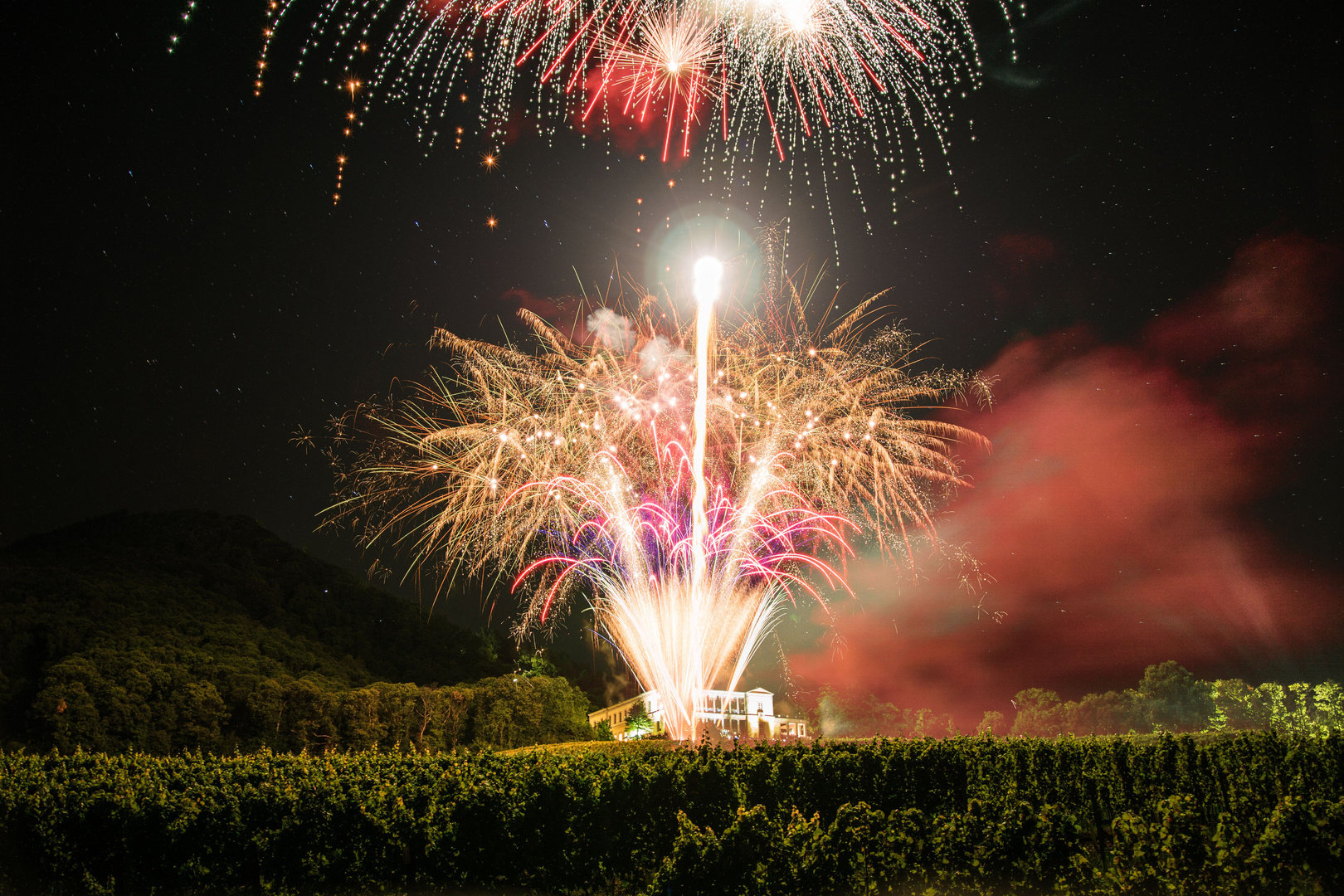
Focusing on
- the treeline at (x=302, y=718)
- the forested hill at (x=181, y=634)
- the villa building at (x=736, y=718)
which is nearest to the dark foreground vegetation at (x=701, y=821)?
the treeline at (x=302, y=718)

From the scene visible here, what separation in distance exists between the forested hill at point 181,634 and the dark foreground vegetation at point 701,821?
26.5 ft

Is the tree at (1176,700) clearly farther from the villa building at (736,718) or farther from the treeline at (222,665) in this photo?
the treeline at (222,665)

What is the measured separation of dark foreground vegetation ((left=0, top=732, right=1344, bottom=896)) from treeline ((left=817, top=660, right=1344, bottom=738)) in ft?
35.2

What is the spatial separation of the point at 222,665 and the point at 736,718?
44.2 feet

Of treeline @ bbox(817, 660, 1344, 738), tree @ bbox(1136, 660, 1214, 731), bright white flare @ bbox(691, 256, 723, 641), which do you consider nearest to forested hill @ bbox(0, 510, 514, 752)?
bright white flare @ bbox(691, 256, 723, 641)

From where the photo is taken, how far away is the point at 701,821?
6.88 metres

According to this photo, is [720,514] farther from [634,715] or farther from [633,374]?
[634,715]

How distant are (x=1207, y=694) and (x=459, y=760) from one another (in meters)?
22.1

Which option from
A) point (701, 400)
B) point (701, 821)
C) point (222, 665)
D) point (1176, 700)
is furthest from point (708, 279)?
point (1176, 700)

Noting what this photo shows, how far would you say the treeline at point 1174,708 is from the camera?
19453 mm

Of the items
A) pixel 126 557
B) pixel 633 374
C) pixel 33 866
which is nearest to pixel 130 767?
pixel 33 866

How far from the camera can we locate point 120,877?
6.38 metres

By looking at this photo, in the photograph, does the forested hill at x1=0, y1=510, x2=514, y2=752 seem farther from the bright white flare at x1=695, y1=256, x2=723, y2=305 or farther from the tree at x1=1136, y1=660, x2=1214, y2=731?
the tree at x1=1136, y1=660, x2=1214, y2=731

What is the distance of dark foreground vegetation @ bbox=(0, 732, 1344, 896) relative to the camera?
16.0ft
